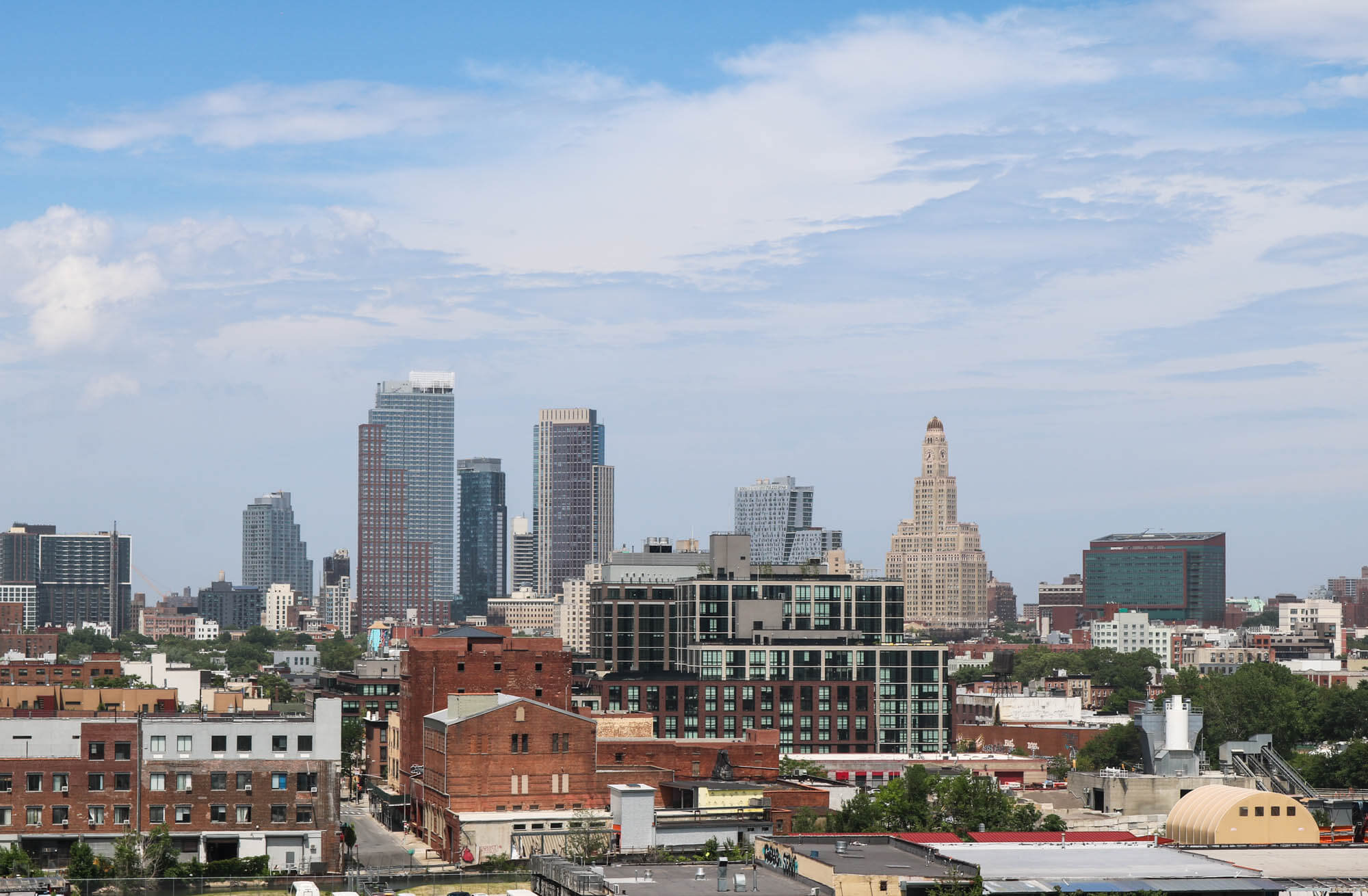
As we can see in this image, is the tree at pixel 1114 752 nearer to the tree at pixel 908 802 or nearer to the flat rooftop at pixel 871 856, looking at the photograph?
the tree at pixel 908 802

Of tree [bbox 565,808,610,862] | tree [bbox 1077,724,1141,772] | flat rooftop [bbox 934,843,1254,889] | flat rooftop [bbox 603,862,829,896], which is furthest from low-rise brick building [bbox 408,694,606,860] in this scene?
tree [bbox 1077,724,1141,772]

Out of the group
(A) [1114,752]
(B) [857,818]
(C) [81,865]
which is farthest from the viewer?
(A) [1114,752]

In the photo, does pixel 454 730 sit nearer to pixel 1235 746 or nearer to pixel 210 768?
pixel 210 768

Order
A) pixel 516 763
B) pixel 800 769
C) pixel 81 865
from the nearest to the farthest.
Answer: pixel 81 865, pixel 516 763, pixel 800 769

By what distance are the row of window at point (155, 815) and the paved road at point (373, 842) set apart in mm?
5163

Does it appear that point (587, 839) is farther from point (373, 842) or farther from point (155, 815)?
point (373, 842)

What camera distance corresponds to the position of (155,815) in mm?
101125

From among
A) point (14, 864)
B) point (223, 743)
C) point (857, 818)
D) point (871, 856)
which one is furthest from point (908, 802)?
point (14, 864)

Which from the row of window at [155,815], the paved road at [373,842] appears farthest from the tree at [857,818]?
the row of window at [155,815]

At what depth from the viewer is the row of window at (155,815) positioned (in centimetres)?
10019

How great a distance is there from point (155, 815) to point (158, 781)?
A: 174 centimetres

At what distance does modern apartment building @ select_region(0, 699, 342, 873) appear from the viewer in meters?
100

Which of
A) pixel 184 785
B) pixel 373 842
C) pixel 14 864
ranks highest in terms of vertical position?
pixel 184 785

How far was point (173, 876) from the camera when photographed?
8056 centimetres
